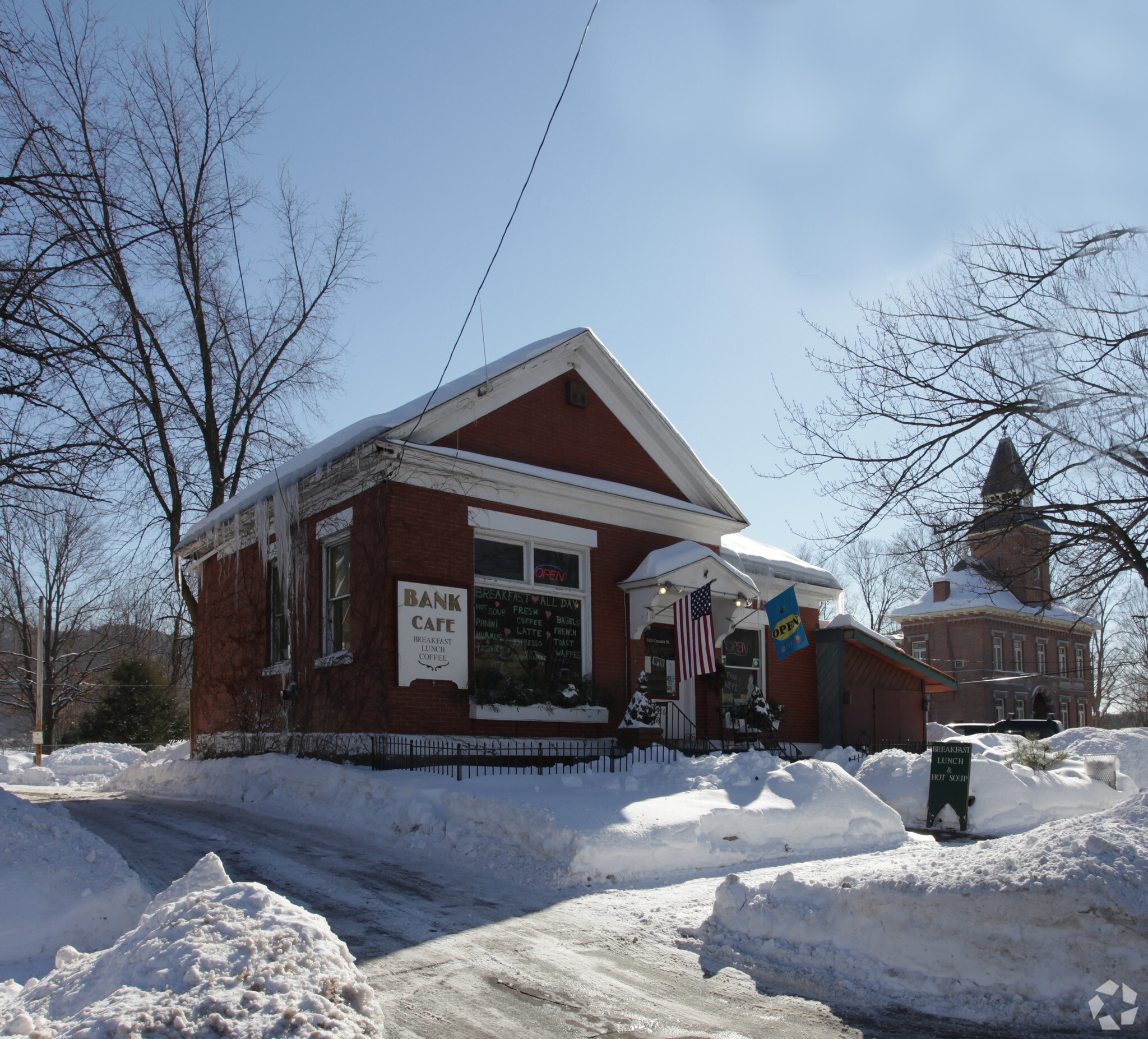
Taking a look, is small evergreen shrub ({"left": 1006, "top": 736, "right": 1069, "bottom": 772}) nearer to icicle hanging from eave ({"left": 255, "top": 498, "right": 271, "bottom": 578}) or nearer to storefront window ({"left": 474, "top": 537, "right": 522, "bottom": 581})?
storefront window ({"left": 474, "top": 537, "right": 522, "bottom": 581})

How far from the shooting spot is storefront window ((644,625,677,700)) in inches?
647

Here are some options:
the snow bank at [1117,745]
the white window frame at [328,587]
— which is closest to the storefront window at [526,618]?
the white window frame at [328,587]

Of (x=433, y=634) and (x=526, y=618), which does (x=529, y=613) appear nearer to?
(x=526, y=618)

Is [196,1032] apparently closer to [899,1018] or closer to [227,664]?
[899,1018]

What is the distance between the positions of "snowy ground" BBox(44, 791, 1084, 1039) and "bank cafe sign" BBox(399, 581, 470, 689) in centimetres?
336

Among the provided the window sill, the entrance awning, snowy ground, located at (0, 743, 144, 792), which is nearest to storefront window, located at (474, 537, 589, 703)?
the entrance awning

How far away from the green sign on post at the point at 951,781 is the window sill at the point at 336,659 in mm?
8253

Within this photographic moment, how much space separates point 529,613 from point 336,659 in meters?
2.96

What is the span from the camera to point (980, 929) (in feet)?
18.3

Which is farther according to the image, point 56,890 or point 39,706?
point 39,706

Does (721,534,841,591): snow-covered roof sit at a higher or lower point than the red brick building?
higher

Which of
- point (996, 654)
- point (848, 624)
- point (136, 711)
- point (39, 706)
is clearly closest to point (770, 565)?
point (848, 624)

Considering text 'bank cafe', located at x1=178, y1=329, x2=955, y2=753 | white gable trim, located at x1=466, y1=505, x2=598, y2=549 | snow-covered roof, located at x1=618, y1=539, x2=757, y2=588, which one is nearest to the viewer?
text 'bank cafe', located at x1=178, y1=329, x2=955, y2=753

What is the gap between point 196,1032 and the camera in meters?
3.57
